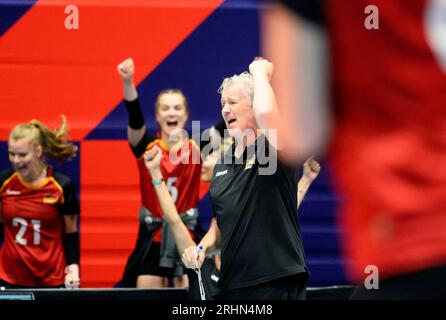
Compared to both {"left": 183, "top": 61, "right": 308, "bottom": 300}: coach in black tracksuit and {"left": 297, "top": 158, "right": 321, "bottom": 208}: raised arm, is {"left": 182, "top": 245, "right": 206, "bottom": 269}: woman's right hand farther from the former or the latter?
{"left": 297, "top": 158, "right": 321, "bottom": 208}: raised arm

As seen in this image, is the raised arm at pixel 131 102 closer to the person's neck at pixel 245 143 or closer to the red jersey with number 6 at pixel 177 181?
the red jersey with number 6 at pixel 177 181

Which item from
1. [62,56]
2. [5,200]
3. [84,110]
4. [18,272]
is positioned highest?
[62,56]

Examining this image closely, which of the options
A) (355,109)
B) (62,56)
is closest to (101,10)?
→ (62,56)

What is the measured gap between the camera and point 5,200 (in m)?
5.36

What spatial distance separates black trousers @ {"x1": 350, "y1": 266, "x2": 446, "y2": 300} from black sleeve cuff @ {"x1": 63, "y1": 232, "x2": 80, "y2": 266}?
374 cm

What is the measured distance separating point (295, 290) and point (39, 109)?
11.0 ft

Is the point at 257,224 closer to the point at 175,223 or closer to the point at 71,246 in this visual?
the point at 175,223


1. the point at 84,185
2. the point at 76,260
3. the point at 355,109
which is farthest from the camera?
the point at 84,185

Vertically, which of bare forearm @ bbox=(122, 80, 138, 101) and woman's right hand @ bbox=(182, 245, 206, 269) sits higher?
bare forearm @ bbox=(122, 80, 138, 101)

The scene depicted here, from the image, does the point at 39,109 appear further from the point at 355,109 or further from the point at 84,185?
the point at 355,109

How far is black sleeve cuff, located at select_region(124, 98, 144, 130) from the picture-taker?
5223 mm

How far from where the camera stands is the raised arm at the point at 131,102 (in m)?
5.18

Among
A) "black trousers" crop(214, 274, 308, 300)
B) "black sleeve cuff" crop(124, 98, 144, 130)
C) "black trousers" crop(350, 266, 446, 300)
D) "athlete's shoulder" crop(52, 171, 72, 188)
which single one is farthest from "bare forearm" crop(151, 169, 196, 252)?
"black trousers" crop(350, 266, 446, 300)

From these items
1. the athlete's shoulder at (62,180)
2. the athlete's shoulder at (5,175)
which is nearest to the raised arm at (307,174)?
the athlete's shoulder at (62,180)
